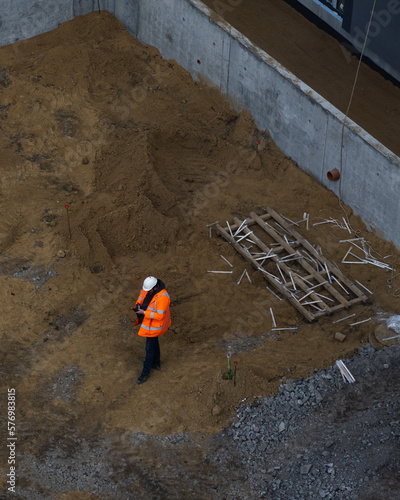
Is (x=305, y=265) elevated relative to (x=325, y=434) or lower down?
lower down

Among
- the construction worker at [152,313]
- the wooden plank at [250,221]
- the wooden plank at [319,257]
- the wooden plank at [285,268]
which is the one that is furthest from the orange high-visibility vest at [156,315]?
the wooden plank at [319,257]

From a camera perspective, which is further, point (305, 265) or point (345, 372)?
point (305, 265)

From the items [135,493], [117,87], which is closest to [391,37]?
[117,87]

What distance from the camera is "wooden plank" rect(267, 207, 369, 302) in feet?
49.0

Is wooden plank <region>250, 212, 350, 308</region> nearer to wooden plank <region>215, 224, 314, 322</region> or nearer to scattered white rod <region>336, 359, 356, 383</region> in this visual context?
wooden plank <region>215, 224, 314, 322</region>

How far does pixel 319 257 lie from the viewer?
1558 centimetres

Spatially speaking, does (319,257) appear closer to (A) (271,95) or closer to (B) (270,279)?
(B) (270,279)

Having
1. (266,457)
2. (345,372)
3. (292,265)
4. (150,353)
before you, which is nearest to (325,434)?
(266,457)

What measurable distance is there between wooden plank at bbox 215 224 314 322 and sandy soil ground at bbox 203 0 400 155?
161 inches

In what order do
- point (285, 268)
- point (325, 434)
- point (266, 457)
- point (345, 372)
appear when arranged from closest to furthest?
A: 1. point (266, 457)
2. point (325, 434)
3. point (345, 372)
4. point (285, 268)

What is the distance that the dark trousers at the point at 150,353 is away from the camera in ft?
42.4

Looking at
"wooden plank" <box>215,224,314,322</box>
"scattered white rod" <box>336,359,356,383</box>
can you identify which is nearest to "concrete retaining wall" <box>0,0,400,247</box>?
"wooden plank" <box>215,224,314,322</box>

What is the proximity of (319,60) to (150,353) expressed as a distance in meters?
9.70

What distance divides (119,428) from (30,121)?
8.94 metres
